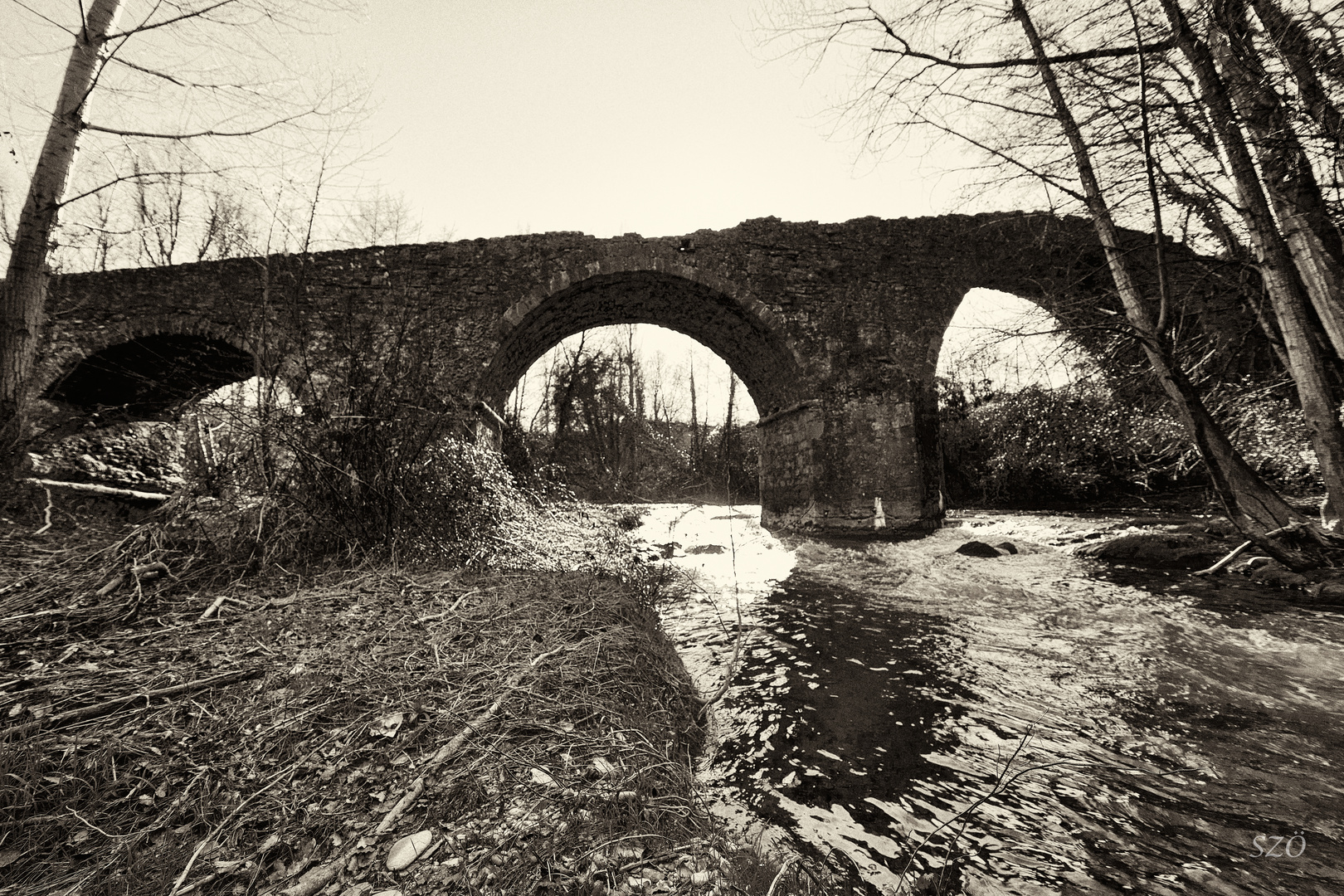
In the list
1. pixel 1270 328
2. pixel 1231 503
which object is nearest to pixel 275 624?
pixel 1231 503

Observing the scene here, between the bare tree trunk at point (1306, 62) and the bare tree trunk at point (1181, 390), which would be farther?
the bare tree trunk at point (1181, 390)

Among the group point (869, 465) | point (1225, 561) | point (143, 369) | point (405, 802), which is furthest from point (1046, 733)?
point (143, 369)

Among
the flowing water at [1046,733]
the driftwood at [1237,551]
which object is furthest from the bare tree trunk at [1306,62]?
the flowing water at [1046,733]

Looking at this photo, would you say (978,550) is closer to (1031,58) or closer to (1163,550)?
(1163,550)

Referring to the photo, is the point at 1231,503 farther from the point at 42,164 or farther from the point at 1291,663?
the point at 42,164

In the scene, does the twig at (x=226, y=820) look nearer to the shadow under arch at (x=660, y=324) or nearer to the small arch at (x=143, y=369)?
the shadow under arch at (x=660, y=324)

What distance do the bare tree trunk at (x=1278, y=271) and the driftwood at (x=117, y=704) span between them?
7287 millimetres

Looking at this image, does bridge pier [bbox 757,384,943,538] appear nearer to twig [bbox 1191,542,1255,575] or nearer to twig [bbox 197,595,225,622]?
twig [bbox 1191,542,1255,575]

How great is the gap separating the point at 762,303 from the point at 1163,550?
6.44m

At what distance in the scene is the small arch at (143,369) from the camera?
9547 millimetres

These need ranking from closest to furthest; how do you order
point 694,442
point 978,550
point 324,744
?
1. point 324,744
2. point 978,550
3. point 694,442

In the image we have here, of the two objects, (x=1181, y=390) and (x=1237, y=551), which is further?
(x=1237, y=551)

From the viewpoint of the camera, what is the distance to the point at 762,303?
9.44 m

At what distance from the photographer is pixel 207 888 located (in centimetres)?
121
